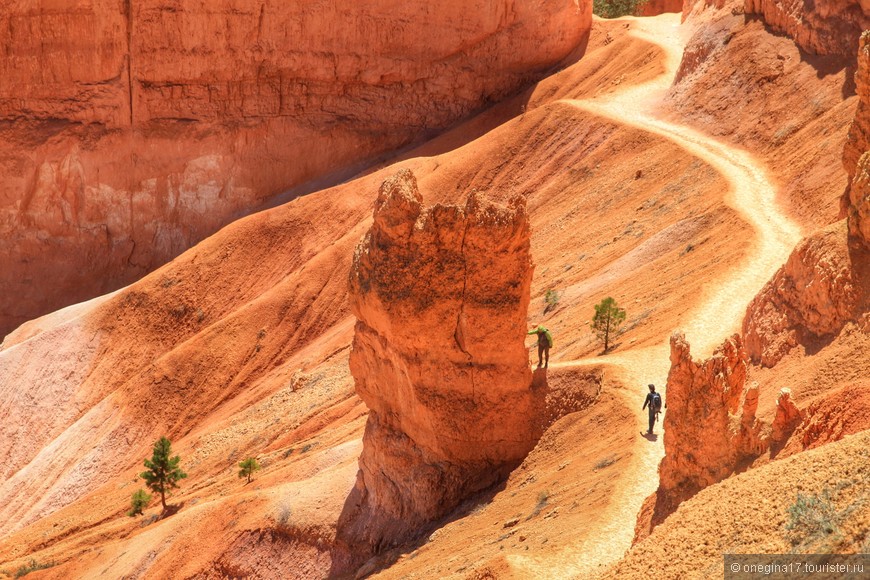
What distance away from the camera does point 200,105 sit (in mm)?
51469

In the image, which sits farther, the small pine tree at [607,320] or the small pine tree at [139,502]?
the small pine tree at [139,502]

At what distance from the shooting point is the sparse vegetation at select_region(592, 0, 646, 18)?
69.6 meters

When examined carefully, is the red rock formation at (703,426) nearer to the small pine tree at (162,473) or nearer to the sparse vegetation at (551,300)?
the sparse vegetation at (551,300)

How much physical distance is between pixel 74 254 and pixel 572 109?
24.7 meters

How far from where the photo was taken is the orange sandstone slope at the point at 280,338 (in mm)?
25859

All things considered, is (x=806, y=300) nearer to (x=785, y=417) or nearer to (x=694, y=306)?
(x=694, y=306)

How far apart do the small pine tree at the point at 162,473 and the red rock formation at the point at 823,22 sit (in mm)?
24451

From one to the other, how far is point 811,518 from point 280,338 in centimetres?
3240

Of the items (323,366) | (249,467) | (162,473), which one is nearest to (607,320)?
(249,467)

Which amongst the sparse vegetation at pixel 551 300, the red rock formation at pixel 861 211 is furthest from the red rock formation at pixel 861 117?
the sparse vegetation at pixel 551 300

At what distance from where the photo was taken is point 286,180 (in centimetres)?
5153

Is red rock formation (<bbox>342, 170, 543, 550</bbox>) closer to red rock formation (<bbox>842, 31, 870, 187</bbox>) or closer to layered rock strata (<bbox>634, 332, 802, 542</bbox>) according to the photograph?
layered rock strata (<bbox>634, 332, 802, 542</bbox>)

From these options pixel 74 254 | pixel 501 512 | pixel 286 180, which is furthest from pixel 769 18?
pixel 74 254

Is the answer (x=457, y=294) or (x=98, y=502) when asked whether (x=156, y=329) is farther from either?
(x=457, y=294)
